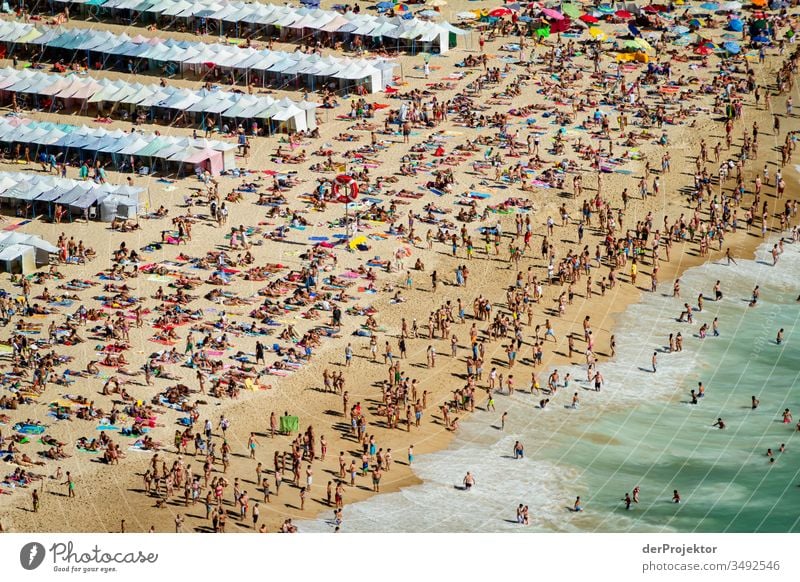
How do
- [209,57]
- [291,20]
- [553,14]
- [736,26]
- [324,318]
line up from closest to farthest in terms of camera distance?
[324,318] → [209,57] → [291,20] → [736,26] → [553,14]

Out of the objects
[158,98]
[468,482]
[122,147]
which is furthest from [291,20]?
[468,482]

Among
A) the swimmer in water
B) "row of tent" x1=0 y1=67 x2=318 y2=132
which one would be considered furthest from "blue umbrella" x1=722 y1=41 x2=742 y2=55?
the swimmer in water

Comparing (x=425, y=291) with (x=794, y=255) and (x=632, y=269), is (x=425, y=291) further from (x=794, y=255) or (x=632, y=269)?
(x=794, y=255)

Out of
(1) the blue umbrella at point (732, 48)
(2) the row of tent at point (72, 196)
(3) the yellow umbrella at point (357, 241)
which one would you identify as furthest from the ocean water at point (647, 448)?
(1) the blue umbrella at point (732, 48)

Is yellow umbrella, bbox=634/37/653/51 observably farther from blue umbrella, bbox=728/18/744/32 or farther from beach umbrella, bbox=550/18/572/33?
blue umbrella, bbox=728/18/744/32

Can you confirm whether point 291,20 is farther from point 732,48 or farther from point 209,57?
point 732,48

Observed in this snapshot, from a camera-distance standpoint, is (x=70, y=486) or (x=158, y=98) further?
(x=158, y=98)
